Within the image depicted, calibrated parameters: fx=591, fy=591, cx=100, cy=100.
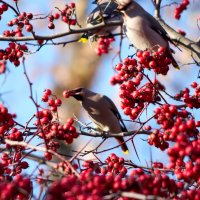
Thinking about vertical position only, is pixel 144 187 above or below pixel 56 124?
below

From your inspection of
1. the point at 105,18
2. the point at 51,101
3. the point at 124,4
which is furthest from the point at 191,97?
the point at 105,18

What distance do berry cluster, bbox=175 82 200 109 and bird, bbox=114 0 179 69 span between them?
0.75m

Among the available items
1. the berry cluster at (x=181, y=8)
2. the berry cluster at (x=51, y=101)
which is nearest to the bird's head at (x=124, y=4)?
the berry cluster at (x=181, y=8)

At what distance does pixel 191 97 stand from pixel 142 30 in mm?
1190

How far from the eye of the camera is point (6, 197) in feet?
8.43

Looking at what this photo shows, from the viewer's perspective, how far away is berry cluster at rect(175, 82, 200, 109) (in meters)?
4.14

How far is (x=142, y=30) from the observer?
5.17m

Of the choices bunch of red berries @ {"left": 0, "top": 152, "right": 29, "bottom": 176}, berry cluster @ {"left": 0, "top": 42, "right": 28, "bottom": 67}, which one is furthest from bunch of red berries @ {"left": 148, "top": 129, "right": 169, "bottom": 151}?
berry cluster @ {"left": 0, "top": 42, "right": 28, "bottom": 67}

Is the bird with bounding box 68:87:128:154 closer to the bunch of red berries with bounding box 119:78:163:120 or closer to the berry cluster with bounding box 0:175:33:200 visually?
the bunch of red berries with bounding box 119:78:163:120

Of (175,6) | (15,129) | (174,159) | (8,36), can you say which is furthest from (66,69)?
(174,159)

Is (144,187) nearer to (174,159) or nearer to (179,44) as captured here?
(174,159)

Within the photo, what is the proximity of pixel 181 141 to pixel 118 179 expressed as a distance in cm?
40

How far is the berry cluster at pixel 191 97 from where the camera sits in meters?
4.14

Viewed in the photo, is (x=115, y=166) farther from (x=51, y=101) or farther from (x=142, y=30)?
(x=142, y=30)
